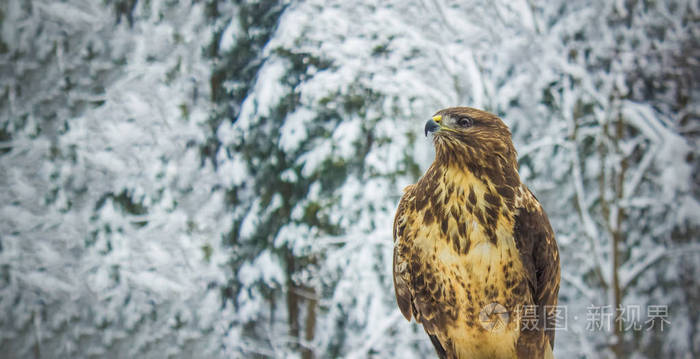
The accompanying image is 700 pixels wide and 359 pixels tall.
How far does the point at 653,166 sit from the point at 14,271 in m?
4.69

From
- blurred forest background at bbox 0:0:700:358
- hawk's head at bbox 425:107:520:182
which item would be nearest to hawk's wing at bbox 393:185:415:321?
hawk's head at bbox 425:107:520:182

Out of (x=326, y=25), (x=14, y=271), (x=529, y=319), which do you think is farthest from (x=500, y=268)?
(x=14, y=271)

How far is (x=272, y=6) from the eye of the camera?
318cm

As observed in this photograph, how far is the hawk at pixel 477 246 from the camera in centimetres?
92

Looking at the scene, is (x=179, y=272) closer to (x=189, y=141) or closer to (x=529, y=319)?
(x=189, y=141)

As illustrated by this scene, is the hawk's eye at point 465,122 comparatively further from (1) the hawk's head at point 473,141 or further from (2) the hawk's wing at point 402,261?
(2) the hawk's wing at point 402,261

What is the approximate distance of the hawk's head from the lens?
0.92 m

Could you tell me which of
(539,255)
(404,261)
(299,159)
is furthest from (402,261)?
(299,159)

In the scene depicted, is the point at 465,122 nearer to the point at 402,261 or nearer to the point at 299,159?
the point at 402,261

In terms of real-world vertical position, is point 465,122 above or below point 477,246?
above

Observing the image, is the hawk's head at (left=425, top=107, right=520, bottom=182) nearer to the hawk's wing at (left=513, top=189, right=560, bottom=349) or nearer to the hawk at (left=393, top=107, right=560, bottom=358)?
the hawk at (left=393, top=107, right=560, bottom=358)

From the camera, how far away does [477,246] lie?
0.92 m

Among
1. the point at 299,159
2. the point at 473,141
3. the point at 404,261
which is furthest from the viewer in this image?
the point at 299,159

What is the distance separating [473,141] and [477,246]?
21 centimetres
